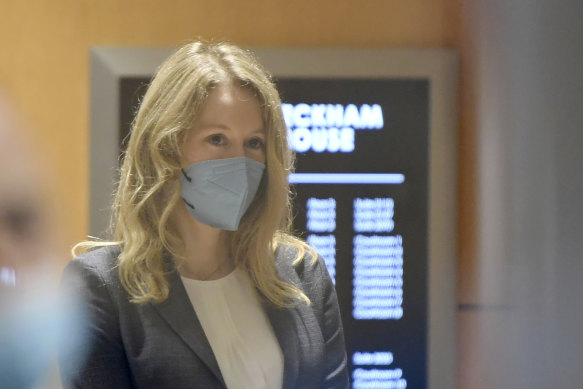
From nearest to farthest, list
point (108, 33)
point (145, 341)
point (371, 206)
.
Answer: point (145, 341) → point (108, 33) → point (371, 206)

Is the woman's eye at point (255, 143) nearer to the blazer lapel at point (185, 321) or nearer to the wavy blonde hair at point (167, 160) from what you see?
the wavy blonde hair at point (167, 160)

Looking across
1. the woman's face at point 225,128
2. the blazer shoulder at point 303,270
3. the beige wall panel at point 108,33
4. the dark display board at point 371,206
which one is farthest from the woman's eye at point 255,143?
the dark display board at point 371,206

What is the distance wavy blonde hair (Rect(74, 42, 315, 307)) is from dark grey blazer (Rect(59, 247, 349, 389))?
0.04ft

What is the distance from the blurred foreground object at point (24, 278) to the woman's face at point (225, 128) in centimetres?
15

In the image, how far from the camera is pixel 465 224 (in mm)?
1006

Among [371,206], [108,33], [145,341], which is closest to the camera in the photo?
[145,341]

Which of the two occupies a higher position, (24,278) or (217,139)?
(217,139)

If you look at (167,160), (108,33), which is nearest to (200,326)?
(167,160)

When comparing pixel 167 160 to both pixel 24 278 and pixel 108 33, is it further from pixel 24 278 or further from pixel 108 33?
pixel 108 33

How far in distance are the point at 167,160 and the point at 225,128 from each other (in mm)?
51

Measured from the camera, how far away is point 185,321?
585 mm

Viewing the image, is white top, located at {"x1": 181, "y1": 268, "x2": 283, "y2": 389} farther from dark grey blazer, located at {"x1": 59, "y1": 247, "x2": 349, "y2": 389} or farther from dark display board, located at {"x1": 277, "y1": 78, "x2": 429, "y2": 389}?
dark display board, located at {"x1": 277, "y1": 78, "x2": 429, "y2": 389}

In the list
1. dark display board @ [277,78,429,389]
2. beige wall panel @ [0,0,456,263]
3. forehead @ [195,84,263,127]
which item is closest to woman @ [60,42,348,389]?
forehead @ [195,84,263,127]

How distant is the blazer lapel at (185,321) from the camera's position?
0.58 metres
